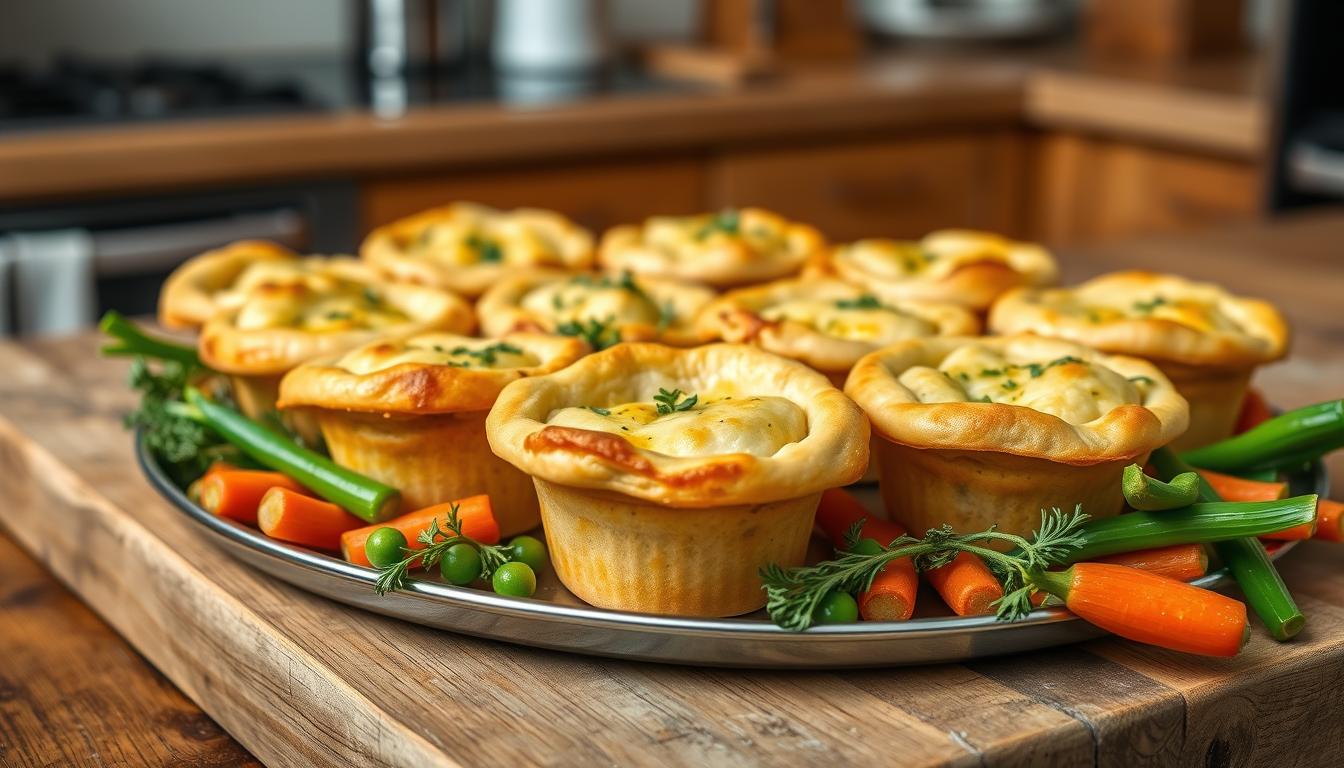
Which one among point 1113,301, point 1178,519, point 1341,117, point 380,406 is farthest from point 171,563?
point 1341,117

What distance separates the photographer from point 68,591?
5.93 feet

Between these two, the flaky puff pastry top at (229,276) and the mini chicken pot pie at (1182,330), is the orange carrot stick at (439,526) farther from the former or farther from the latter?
the mini chicken pot pie at (1182,330)

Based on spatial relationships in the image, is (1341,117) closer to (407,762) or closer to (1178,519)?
(1178,519)

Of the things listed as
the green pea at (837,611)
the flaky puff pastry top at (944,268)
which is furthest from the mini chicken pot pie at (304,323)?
the green pea at (837,611)

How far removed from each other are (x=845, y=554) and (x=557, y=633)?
27cm

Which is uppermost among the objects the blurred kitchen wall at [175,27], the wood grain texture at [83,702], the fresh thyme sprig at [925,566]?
the blurred kitchen wall at [175,27]

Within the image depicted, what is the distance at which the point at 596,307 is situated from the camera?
1.92 meters

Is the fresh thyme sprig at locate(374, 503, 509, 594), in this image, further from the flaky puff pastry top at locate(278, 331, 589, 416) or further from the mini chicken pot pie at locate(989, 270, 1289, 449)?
the mini chicken pot pie at locate(989, 270, 1289, 449)

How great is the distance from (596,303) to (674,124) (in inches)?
84.7

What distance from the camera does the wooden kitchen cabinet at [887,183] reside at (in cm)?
422

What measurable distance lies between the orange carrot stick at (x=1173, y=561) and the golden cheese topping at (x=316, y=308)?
0.92 m

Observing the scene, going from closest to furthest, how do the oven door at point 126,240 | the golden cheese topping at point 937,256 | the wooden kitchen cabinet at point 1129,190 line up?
the golden cheese topping at point 937,256
the oven door at point 126,240
the wooden kitchen cabinet at point 1129,190

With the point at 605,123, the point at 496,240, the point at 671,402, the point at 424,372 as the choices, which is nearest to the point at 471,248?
the point at 496,240

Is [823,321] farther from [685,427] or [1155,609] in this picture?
[1155,609]
